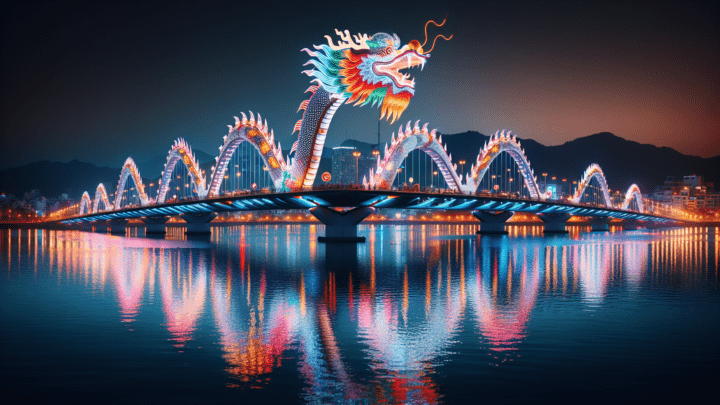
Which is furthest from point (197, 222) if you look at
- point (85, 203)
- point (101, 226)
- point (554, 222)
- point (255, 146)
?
point (85, 203)

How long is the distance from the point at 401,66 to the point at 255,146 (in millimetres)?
29271

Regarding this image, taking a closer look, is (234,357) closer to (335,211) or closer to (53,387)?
(53,387)

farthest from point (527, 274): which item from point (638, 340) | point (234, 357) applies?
point (234, 357)

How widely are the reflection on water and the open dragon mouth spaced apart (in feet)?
91.0

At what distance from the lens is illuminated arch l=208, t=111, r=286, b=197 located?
289ft

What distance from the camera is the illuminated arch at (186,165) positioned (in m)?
112

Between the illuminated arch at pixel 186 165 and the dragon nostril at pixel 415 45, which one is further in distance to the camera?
the illuminated arch at pixel 186 165

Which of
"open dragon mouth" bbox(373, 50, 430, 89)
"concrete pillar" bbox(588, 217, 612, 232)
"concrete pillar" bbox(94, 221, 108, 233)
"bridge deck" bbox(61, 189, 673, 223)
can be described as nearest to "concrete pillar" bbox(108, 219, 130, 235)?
"concrete pillar" bbox(94, 221, 108, 233)

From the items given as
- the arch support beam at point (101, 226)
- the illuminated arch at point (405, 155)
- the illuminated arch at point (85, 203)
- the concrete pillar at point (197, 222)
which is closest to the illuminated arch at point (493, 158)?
the illuminated arch at point (405, 155)

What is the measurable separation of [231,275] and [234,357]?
24863 millimetres

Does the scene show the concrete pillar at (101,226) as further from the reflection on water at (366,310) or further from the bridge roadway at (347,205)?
the reflection on water at (366,310)

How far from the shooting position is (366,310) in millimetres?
26797

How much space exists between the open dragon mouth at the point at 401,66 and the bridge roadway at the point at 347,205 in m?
13.1

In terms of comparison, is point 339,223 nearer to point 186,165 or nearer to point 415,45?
point 415,45
